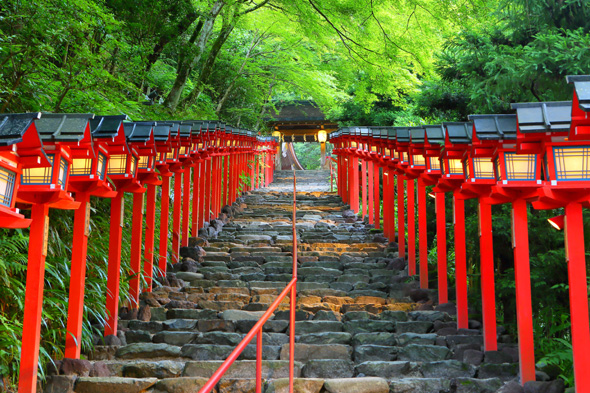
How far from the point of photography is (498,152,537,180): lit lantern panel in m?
5.60

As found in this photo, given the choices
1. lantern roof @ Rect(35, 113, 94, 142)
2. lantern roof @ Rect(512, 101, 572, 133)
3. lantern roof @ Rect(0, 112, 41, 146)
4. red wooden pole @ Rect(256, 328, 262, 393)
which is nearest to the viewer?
red wooden pole @ Rect(256, 328, 262, 393)

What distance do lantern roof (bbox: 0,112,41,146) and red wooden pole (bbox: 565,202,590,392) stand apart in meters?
4.77

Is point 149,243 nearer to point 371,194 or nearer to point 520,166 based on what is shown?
point 520,166

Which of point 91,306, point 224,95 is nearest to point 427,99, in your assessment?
point 91,306

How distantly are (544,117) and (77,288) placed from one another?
5.05 metres

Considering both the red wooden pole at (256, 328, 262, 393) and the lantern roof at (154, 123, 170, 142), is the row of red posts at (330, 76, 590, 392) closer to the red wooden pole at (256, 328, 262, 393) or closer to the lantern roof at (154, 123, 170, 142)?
the red wooden pole at (256, 328, 262, 393)

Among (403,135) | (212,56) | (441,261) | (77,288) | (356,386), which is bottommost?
(356,386)

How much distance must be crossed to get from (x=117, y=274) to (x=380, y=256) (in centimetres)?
625

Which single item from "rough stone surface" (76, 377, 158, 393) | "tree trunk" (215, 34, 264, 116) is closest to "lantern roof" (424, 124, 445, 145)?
"rough stone surface" (76, 377, 158, 393)

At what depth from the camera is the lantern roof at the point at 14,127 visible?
369cm

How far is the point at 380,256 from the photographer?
1171cm

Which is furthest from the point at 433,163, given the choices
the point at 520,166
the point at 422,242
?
the point at 520,166

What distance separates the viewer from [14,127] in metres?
3.80

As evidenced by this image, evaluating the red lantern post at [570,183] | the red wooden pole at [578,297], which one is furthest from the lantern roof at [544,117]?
the red wooden pole at [578,297]
